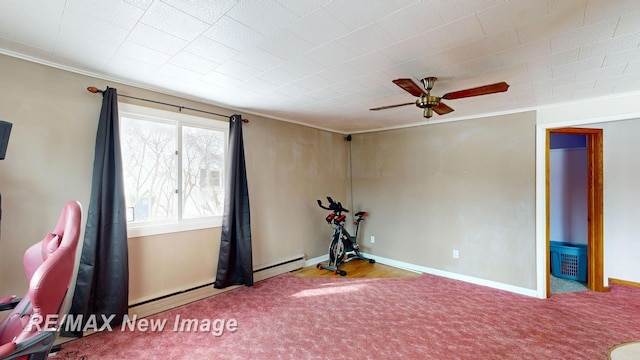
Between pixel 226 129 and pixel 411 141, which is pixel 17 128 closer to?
pixel 226 129

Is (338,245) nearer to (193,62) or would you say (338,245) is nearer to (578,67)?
(193,62)

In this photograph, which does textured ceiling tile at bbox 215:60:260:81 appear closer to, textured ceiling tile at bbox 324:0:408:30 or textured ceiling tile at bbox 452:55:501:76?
textured ceiling tile at bbox 324:0:408:30

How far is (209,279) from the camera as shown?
3.38 meters

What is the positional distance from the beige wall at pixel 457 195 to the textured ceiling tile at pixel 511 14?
2.37 meters

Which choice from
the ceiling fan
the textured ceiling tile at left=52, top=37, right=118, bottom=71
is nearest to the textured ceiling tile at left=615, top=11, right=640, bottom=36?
the ceiling fan

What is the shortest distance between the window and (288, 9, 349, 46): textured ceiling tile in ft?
6.66

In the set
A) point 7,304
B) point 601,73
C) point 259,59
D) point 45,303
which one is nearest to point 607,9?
point 601,73

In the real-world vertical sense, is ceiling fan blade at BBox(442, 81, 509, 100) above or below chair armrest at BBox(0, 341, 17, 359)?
above

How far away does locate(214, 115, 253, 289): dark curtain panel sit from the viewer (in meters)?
3.40

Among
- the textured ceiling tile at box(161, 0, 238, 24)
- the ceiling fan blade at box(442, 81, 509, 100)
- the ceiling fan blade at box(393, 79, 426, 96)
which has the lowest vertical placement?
the ceiling fan blade at box(442, 81, 509, 100)

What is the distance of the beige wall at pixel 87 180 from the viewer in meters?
2.18

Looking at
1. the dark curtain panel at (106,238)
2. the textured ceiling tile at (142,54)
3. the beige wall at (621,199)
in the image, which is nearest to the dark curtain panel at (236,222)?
the dark curtain panel at (106,238)

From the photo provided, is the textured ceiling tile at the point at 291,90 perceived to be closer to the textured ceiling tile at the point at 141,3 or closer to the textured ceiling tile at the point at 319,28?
the textured ceiling tile at the point at 319,28

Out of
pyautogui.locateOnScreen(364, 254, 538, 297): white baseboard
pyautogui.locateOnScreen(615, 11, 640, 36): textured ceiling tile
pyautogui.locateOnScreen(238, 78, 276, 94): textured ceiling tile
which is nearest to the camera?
pyautogui.locateOnScreen(615, 11, 640, 36): textured ceiling tile
